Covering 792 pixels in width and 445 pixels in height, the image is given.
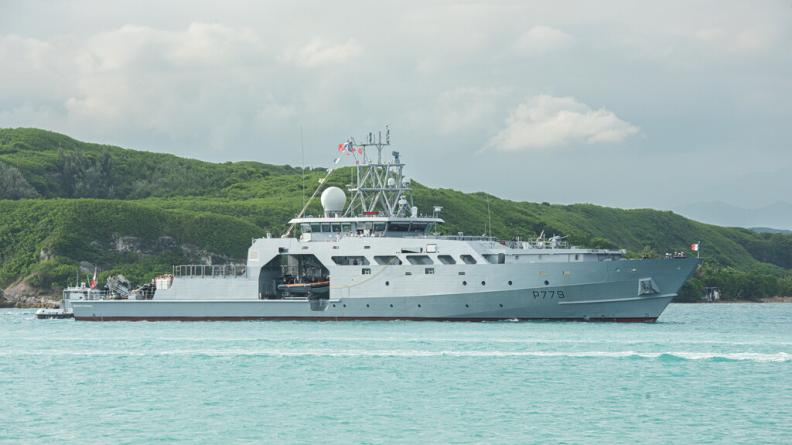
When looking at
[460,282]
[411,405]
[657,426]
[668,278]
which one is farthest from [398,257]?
[657,426]

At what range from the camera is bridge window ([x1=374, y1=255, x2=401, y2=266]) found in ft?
154

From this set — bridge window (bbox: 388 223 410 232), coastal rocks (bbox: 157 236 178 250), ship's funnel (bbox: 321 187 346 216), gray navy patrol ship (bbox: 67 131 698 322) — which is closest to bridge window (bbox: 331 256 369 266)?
gray navy patrol ship (bbox: 67 131 698 322)

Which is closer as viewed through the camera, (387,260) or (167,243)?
(387,260)

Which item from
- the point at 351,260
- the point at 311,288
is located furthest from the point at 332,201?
the point at 311,288

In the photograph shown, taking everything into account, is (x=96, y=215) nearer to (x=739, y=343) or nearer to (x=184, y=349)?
(x=184, y=349)

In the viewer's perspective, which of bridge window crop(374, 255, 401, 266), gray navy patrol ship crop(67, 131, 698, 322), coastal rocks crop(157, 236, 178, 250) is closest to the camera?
→ gray navy patrol ship crop(67, 131, 698, 322)

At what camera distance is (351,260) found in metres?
48.0

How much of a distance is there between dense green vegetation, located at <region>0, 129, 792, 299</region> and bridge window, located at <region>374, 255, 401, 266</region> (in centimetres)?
3600

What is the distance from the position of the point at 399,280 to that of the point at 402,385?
17.4 meters

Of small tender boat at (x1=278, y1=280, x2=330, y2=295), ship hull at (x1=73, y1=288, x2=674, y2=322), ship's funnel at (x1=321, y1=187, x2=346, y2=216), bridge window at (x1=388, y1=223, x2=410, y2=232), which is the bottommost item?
ship hull at (x1=73, y1=288, x2=674, y2=322)

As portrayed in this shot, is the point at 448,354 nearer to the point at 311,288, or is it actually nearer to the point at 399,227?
the point at 399,227

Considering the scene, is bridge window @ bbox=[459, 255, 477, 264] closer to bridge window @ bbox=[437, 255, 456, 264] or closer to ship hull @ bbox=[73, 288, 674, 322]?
bridge window @ bbox=[437, 255, 456, 264]

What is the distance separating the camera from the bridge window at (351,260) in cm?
4778

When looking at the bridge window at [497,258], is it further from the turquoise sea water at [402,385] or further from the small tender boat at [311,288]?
the small tender boat at [311,288]
